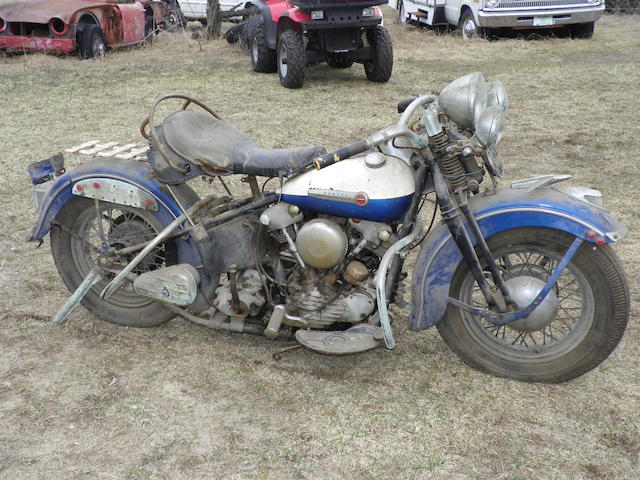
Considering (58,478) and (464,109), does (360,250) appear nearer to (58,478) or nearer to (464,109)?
(464,109)

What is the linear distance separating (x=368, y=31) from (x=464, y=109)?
6.81m

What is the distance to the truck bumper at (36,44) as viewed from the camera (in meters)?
10.8

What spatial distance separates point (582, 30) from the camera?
40.3ft

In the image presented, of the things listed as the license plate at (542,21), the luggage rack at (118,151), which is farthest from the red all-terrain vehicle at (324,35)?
the luggage rack at (118,151)

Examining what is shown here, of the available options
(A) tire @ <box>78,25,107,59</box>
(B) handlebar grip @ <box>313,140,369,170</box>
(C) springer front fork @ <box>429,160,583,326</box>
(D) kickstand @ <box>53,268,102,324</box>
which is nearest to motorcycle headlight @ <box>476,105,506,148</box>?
(C) springer front fork @ <box>429,160,583,326</box>

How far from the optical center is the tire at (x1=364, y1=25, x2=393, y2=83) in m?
9.16

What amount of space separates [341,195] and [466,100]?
0.65 metres

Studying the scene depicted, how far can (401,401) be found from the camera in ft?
10.6

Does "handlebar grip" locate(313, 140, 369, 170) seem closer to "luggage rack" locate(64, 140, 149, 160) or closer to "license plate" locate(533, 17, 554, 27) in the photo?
"luggage rack" locate(64, 140, 149, 160)

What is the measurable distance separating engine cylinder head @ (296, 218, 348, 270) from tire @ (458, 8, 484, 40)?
33.4 ft

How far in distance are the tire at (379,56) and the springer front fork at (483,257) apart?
6469 millimetres

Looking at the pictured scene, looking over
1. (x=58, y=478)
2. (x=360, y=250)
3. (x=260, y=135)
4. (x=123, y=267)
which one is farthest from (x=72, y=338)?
(x=260, y=135)

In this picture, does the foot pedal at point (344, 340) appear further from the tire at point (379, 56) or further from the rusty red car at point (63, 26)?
the rusty red car at point (63, 26)

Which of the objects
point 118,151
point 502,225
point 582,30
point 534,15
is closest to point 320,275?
point 502,225
